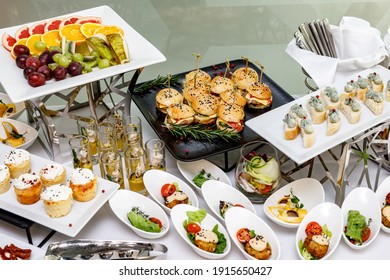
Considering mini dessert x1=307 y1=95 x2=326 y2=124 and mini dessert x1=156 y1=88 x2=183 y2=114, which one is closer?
mini dessert x1=307 y1=95 x2=326 y2=124

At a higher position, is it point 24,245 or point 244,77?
point 244,77

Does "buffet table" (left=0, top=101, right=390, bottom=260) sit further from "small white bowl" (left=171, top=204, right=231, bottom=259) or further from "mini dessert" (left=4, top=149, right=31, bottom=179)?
"mini dessert" (left=4, top=149, right=31, bottom=179)

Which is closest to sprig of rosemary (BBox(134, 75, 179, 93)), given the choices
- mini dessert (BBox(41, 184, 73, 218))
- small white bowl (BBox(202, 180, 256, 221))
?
small white bowl (BBox(202, 180, 256, 221))

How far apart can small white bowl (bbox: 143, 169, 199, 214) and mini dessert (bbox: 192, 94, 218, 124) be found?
32 cm

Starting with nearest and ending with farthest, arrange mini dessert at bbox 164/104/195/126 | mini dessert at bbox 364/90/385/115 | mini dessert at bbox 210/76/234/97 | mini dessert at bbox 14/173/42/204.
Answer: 1. mini dessert at bbox 14/173/42/204
2. mini dessert at bbox 364/90/385/115
3. mini dessert at bbox 164/104/195/126
4. mini dessert at bbox 210/76/234/97

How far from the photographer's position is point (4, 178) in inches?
96.3

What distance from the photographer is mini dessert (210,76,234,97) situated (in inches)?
116

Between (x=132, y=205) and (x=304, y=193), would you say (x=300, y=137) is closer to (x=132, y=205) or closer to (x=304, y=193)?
(x=304, y=193)

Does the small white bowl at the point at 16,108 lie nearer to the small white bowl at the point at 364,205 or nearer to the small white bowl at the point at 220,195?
the small white bowl at the point at 220,195

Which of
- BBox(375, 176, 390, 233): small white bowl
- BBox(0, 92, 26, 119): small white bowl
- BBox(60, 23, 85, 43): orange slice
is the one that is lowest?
BBox(375, 176, 390, 233): small white bowl

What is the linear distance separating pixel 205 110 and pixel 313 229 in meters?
0.76

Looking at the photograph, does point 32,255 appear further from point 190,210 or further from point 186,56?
point 186,56

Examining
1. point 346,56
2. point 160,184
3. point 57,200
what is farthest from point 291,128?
point 57,200

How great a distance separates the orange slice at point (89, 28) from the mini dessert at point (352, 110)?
123 cm
